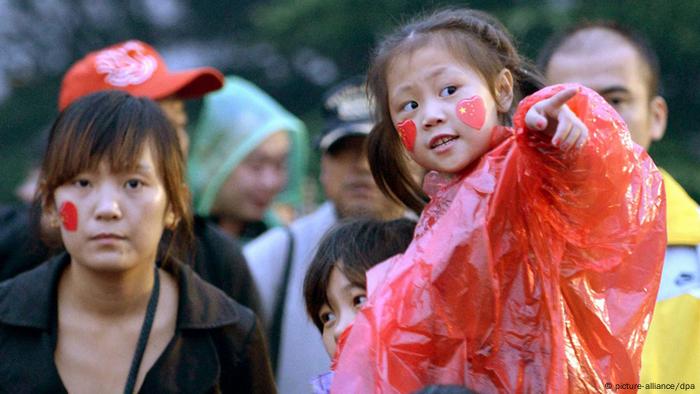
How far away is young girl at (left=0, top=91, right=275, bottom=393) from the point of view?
3.13m

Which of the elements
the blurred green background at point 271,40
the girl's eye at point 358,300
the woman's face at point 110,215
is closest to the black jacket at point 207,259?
the woman's face at point 110,215

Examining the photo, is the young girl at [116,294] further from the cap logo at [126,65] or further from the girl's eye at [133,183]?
the cap logo at [126,65]

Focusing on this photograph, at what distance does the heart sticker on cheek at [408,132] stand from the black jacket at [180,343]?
2.76 feet

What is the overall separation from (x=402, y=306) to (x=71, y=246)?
101 centimetres

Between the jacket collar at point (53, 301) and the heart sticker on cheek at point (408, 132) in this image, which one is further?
the jacket collar at point (53, 301)

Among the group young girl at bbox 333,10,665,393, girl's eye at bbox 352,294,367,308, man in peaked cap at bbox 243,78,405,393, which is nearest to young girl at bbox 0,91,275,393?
girl's eye at bbox 352,294,367,308

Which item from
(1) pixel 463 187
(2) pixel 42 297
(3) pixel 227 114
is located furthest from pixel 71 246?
(3) pixel 227 114

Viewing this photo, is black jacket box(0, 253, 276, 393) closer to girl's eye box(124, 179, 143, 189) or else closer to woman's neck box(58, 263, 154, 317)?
woman's neck box(58, 263, 154, 317)

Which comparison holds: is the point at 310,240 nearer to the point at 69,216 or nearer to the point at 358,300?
the point at 358,300

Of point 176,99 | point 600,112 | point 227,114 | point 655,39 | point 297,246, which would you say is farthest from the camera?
point 655,39

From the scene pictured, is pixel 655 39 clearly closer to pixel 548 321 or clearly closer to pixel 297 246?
pixel 297 246

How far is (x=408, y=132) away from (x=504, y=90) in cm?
25

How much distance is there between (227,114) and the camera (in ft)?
17.7

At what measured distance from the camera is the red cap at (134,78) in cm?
411
